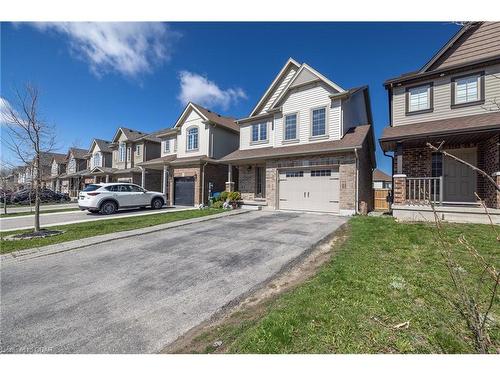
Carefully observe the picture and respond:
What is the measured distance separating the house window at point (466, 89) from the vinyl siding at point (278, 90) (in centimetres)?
896

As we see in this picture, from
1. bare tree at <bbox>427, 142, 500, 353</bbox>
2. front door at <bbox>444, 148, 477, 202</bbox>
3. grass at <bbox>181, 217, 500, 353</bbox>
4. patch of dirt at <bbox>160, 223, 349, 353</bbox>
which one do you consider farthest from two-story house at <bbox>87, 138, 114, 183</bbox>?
bare tree at <bbox>427, 142, 500, 353</bbox>

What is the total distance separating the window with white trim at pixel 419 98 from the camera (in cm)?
1109

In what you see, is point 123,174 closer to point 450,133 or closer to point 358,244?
point 358,244

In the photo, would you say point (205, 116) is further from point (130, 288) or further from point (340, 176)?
point (130, 288)

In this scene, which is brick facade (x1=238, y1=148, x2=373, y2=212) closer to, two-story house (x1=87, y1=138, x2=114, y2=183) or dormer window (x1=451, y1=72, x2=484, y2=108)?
dormer window (x1=451, y1=72, x2=484, y2=108)

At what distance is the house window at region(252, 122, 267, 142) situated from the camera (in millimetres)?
16094

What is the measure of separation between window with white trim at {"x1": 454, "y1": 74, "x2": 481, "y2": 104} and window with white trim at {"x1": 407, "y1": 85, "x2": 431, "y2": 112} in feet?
3.32

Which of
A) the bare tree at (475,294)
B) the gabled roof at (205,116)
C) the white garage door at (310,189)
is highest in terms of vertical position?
the gabled roof at (205,116)

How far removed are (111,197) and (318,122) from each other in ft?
43.8

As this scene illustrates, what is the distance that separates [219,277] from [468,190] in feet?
40.2

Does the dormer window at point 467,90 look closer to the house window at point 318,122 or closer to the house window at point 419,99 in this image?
the house window at point 419,99

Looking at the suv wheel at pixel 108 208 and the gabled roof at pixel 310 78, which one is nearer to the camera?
the gabled roof at pixel 310 78

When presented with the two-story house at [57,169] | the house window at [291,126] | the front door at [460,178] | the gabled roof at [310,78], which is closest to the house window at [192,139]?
the gabled roof at [310,78]

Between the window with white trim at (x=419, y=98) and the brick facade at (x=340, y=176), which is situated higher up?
the window with white trim at (x=419, y=98)
